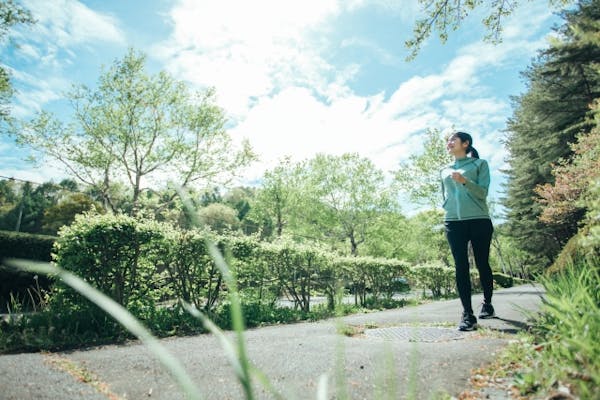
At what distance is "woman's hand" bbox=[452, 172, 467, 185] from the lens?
3918 mm

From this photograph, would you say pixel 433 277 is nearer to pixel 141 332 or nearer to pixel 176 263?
pixel 176 263

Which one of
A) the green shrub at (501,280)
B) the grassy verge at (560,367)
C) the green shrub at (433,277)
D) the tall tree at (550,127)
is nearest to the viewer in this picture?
the grassy verge at (560,367)

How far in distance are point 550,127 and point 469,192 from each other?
2065cm

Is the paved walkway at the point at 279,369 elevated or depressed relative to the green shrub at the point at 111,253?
depressed

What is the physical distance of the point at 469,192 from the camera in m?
4.17

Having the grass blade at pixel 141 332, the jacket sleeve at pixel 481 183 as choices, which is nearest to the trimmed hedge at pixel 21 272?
the jacket sleeve at pixel 481 183

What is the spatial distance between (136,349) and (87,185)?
21.7 m

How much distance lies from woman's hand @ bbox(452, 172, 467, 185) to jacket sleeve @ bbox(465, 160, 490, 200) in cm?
7

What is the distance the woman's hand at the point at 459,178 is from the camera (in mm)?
3918

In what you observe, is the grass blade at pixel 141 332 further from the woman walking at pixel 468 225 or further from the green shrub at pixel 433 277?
the green shrub at pixel 433 277

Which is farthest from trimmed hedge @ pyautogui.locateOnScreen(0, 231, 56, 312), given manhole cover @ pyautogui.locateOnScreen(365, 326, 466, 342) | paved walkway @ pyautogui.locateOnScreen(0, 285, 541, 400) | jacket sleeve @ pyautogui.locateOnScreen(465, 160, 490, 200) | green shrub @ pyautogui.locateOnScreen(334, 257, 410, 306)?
jacket sleeve @ pyautogui.locateOnScreen(465, 160, 490, 200)

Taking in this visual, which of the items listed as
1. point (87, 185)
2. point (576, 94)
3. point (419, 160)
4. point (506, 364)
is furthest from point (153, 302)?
point (419, 160)

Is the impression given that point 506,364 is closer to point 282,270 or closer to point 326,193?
point 282,270

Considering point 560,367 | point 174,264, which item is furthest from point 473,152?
point 174,264
